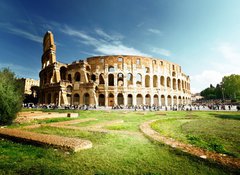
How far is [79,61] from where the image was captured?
37500 millimetres

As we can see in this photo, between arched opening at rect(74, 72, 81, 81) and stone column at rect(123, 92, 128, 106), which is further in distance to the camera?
arched opening at rect(74, 72, 81, 81)

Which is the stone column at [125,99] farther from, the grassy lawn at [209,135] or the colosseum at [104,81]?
the grassy lawn at [209,135]

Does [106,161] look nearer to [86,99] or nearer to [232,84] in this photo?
[86,99]

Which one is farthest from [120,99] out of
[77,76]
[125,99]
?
[77,76]

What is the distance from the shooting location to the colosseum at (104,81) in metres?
34.6

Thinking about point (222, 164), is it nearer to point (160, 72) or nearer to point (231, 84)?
point (160, 72)

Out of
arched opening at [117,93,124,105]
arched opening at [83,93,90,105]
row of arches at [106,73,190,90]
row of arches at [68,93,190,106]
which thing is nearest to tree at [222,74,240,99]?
row of arches at [106,73,190,90]

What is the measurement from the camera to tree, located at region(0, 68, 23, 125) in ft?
27.9

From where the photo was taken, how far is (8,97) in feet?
28.1

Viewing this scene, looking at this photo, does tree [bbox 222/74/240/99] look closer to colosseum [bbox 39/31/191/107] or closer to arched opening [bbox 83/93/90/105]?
colosseum [bbox 39/31/191/107]

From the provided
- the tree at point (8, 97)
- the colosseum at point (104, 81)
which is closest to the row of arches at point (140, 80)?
the colosseum at point (104, 81)

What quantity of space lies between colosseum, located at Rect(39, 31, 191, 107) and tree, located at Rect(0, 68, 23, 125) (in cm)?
2403

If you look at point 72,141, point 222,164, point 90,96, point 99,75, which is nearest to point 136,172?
point 222,164

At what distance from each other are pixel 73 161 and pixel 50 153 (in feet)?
2.98
